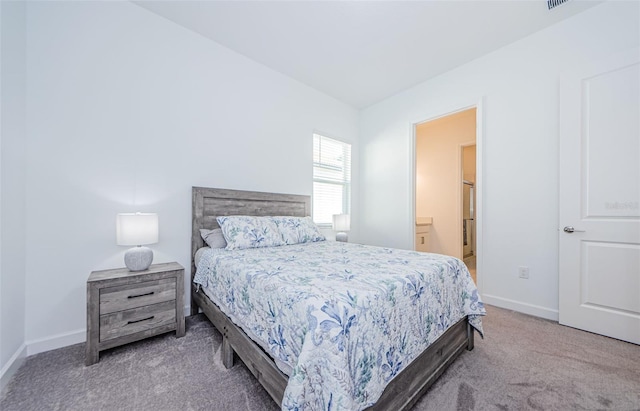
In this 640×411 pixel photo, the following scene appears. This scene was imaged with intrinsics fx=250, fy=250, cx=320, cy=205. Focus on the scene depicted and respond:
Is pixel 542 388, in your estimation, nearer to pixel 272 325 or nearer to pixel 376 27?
pixel 272 325

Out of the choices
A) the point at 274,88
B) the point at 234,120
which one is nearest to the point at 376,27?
the point at 274,88

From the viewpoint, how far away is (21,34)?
1.76 metres

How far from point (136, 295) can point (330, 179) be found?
2853 millimetres

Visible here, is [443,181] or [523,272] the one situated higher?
[443,181]

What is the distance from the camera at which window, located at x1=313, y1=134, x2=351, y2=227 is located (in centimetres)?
383

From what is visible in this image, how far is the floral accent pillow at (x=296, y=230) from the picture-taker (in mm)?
2711

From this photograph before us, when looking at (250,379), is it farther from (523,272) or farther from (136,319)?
(523,272)

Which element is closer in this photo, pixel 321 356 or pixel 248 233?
pixel 321 356

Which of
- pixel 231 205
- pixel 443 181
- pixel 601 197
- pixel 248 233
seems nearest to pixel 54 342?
pixel 248 233

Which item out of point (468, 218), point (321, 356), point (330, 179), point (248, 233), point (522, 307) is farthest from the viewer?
point (468, 218)

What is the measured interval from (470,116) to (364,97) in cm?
200

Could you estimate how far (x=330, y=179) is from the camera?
4008 mm

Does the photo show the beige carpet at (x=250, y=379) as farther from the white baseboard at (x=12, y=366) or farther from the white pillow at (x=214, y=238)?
the white pillow at (x=214, y=238)

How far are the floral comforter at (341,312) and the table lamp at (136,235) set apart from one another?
56 cm
